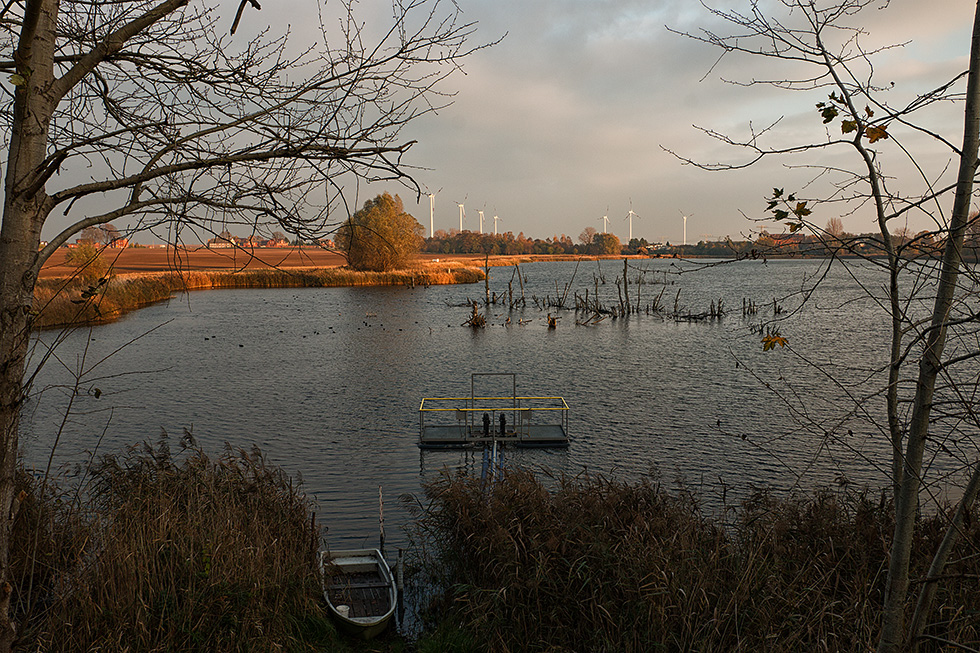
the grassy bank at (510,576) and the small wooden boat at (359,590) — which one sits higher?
the grassy bank at (510,576)

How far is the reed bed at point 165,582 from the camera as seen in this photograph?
6.35 meters

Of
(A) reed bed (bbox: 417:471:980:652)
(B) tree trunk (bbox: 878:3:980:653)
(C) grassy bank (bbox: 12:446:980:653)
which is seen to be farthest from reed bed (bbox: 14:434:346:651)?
(B) tree trunk (bbox: 878:3:980:653)

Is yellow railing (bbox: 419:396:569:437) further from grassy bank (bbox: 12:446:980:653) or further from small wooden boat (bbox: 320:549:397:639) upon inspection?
grassy bank (bbox: 12:446:980:653)

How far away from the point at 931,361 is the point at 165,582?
23.4ft

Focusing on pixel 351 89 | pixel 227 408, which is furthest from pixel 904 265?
pixel 227 408

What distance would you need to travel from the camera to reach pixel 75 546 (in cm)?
774

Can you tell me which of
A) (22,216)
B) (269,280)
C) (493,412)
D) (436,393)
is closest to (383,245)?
(269,280)

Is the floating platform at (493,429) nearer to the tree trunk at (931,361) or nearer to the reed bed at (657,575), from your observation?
the reed bed at (657,575)

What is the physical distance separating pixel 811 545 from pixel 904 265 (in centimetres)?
655

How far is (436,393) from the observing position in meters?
26.6

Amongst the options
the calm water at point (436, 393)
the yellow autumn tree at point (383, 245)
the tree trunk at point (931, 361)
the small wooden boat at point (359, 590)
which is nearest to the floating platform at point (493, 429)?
the calm water at point (436, 393)

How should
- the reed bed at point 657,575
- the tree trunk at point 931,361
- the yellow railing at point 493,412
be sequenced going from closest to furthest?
the tree trunk at point 931,361
the reed bed at point 657,575
the yellow railing at point 493,412

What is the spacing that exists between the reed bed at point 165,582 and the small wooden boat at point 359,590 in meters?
0.28

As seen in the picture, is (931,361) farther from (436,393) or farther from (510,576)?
(436,393)
